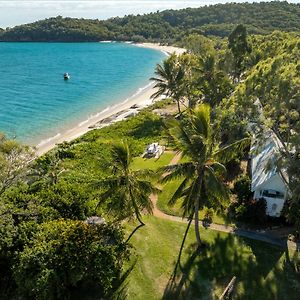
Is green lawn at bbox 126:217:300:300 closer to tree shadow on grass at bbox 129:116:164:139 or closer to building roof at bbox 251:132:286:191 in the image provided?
building roof at bbox 251:132:286:191

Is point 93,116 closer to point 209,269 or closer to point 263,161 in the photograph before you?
point 263,161

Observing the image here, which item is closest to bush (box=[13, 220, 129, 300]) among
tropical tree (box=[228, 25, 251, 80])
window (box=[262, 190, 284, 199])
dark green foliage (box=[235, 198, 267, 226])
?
dark green foliage (box=[235, 198, 267, 226])

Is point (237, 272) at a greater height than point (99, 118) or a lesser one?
lesser

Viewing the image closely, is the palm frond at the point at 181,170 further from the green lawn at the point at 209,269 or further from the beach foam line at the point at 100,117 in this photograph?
the beach foam line at the point at 100,117

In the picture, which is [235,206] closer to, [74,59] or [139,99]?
[139,99]

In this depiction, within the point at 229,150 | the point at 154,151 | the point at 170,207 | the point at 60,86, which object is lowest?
the point at 170,207

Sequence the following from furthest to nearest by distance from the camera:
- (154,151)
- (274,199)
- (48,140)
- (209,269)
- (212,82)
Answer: (48,140)
(212,82)
(154,151)
(274,199)
(209,269)

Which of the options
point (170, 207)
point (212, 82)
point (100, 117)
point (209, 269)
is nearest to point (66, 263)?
point (209, 269)
